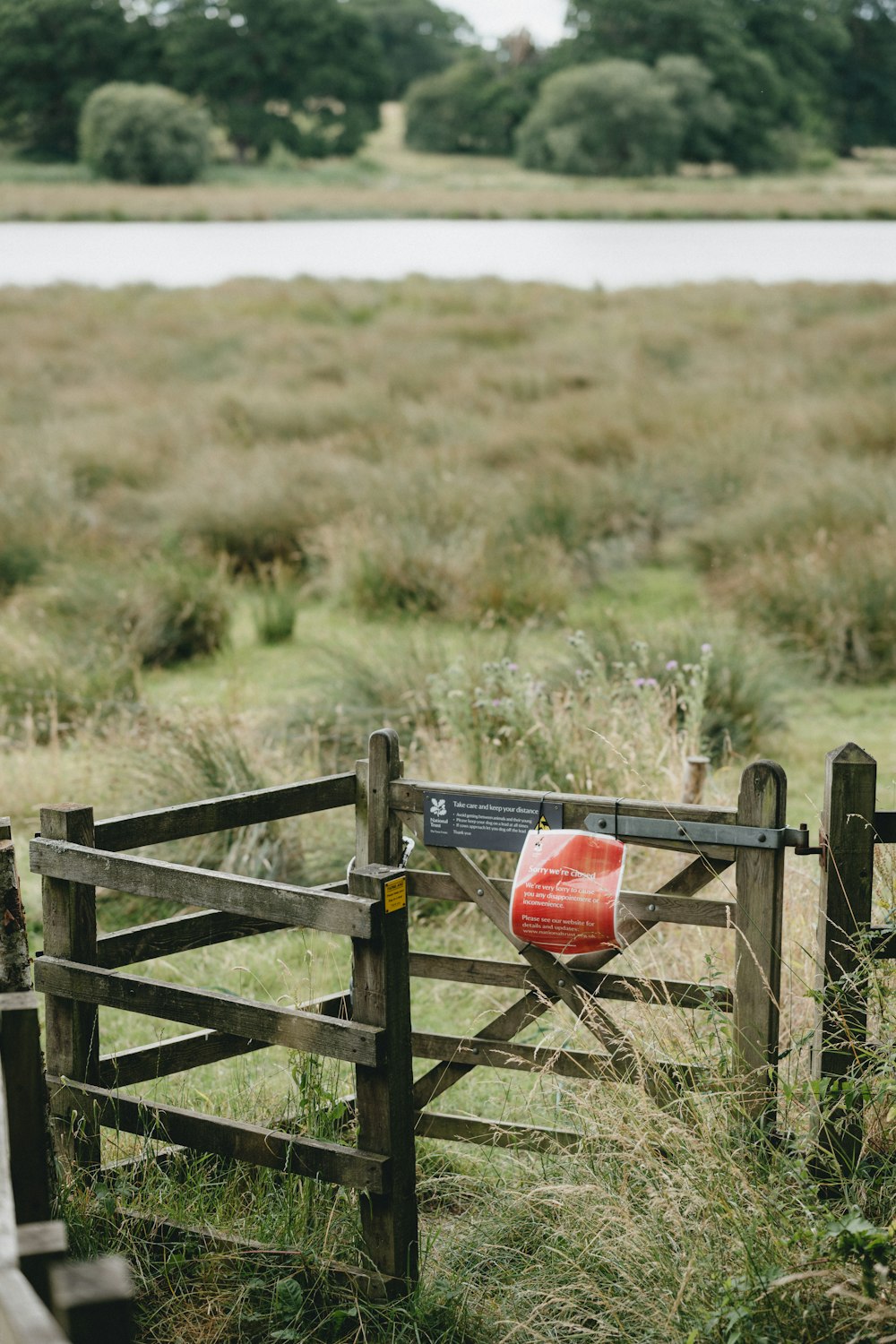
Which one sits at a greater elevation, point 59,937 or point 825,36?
point 825,36

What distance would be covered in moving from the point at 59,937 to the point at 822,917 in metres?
1.88

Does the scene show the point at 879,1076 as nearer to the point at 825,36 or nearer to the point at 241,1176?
the point at 241,1176

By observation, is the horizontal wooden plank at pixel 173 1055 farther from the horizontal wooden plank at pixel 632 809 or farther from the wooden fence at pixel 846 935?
the wooden fence at pixel 846 935

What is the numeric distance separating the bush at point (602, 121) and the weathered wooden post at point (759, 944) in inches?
1519

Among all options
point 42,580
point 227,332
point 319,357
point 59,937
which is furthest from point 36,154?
point 59,937

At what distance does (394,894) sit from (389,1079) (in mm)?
402

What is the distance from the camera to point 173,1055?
3.46 metres

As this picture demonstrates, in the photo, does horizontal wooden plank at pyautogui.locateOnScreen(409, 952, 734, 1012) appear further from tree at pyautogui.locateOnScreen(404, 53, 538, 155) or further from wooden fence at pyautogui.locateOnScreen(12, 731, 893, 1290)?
tree at pyautogui.locateOnScreen(404, 53, 538, 155)

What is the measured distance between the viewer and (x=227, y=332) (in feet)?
80.7

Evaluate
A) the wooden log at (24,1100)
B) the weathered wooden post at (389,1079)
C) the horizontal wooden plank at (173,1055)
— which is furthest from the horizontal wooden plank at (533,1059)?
the wooden log at (24,1100)

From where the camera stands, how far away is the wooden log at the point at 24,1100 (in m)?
1.97

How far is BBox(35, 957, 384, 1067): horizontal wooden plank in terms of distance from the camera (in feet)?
9.48

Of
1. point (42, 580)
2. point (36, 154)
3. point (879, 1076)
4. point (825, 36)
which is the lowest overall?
point (42, 580)

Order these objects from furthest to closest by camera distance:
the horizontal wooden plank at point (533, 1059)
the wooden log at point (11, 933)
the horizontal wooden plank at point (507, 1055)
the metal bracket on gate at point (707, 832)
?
the horizontal wooden plank at point (507, 1055)
the horizontal wooden plank at point (533, 1059)
the metal bracket on gate at point (707, 832)
the wooden log at point (11, 933)
